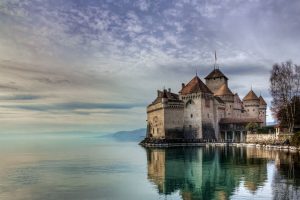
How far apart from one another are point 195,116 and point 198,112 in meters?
1.02

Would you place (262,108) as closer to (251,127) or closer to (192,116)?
(251,127)

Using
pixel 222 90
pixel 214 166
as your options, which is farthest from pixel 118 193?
pixel 222 90

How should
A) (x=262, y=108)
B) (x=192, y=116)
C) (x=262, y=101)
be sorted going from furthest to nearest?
1. (x=262, y=101)
2. (x=262, y=108)
3. (x=192, y=116)

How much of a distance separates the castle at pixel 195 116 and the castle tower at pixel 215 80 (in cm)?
389

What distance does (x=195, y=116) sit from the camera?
70500 millimetres

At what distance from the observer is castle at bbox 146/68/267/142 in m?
70.4

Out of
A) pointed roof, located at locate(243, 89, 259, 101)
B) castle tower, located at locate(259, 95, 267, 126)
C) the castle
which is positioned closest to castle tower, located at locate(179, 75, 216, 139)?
the castle

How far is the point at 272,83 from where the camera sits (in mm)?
51031

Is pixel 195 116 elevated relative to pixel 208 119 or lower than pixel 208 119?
elevated

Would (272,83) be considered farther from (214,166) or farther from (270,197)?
(270,197)

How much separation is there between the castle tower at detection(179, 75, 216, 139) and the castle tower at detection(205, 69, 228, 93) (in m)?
11.5

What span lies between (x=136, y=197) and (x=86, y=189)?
3998 mm

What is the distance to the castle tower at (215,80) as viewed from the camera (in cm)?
8300

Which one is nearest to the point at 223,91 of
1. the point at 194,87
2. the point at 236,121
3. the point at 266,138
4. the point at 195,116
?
the point at 236,121
